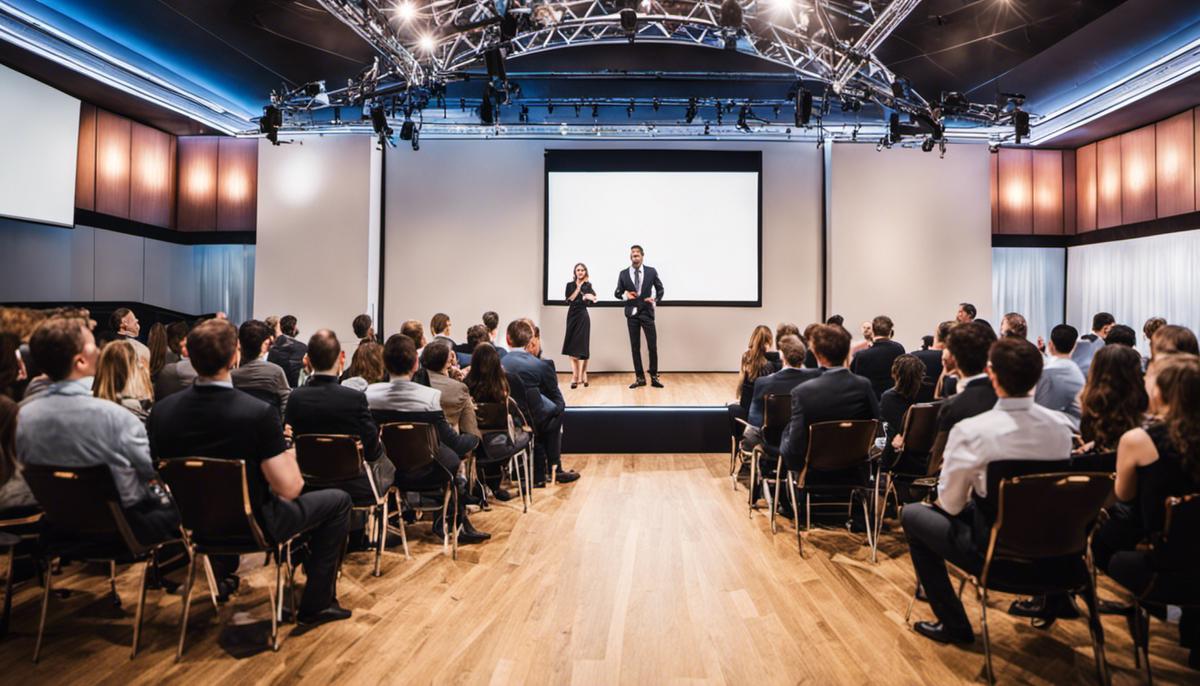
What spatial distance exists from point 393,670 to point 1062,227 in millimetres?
12660

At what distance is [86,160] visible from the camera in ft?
30.7

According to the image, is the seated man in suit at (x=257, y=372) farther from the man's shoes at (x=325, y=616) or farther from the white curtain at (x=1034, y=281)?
the white curtain at (x=1034, y=281)

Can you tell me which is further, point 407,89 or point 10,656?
point 407,89

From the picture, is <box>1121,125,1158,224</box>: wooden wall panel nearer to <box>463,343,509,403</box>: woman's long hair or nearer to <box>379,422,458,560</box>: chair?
<box>463,343,509,403</box>: woman's long hair

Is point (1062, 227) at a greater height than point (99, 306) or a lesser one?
greater

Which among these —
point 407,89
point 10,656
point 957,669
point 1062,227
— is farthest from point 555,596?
point 1062,227

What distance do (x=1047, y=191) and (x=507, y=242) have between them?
353 inches

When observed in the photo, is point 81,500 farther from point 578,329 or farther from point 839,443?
point 578,329

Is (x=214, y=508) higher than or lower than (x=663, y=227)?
lower

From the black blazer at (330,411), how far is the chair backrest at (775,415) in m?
2.61

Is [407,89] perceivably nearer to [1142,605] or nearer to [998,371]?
[998,371]

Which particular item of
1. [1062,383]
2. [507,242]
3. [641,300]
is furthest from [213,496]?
[507,242]

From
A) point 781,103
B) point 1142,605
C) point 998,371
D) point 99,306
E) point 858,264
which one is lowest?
point 1142,605

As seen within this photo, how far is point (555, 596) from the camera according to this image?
3656mm
